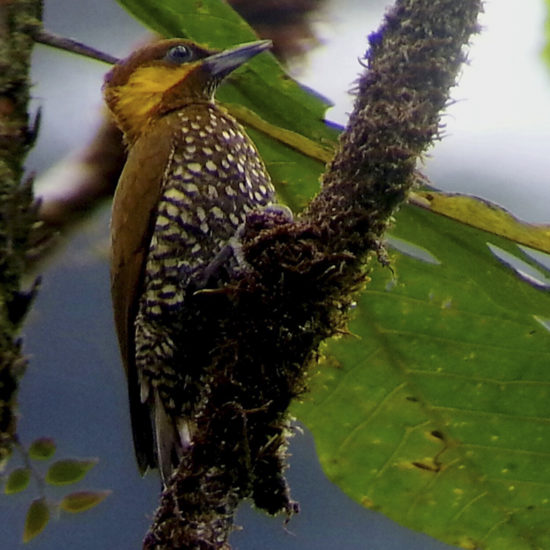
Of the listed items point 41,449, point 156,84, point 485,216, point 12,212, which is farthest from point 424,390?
point 156,84

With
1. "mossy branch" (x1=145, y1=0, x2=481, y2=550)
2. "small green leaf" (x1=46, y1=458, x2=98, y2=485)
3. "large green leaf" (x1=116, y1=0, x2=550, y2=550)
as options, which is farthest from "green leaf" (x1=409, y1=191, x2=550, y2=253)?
"small green leaf" (x1=46, y1=458, x2=98, y2=485)

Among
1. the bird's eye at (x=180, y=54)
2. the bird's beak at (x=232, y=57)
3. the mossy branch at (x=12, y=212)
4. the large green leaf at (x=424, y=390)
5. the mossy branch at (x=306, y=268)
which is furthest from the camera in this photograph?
the bird's eye at (x=180, y=54)

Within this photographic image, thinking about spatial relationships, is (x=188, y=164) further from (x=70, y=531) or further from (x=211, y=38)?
(x=70, y=531)

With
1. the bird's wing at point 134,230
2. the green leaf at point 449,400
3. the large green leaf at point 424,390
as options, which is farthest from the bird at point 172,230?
the green leaf at point 449,400

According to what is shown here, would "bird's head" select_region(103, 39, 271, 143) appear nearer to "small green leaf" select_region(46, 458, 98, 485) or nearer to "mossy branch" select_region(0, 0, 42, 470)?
"mossy branch" select_region(0, 0, 42, 470)

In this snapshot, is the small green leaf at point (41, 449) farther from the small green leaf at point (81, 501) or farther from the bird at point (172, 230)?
the bird at point (172, 230)

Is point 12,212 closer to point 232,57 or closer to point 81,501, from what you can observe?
point 81,501

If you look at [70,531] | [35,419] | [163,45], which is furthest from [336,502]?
→ [163,45]
